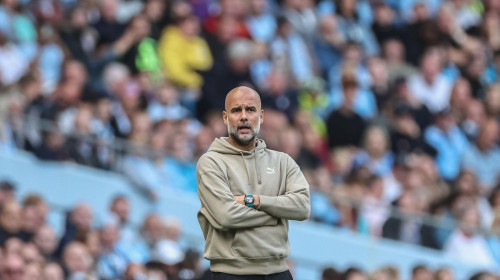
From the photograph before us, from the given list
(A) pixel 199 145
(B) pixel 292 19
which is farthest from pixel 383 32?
(A) pixel 199 145

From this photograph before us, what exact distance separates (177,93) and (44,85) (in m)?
1.75

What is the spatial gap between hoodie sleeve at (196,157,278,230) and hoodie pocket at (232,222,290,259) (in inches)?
1.9

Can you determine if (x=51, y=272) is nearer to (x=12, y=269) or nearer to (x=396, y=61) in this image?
(x=12, y=269)

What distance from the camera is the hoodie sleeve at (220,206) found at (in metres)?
6.86

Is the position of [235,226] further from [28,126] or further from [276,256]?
[28,126]

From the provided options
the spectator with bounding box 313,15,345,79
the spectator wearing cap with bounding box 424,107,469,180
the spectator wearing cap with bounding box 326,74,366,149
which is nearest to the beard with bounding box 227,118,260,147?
the spectator wearing cap with bounding box 326,74,366,149

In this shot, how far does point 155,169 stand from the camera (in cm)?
1297

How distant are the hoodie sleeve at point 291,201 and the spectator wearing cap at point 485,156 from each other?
29.1ft

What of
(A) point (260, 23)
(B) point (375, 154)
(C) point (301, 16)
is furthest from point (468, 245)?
(C) point (301, 16)

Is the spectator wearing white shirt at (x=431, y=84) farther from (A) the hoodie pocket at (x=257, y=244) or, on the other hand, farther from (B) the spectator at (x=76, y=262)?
(A) the hoodie pocket at (x=257, y=244)

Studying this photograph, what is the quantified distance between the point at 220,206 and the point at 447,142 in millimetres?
9636

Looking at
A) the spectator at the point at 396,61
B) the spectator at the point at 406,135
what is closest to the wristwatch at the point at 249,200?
the spectator at the point at 406,135

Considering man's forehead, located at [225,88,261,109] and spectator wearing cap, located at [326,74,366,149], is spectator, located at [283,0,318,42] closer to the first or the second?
spectator wearing cap, located at [326,74,366,149]

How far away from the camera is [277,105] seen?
48.8ft
